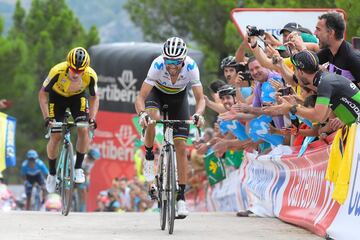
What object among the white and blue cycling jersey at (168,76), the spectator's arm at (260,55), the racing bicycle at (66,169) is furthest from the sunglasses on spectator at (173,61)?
the racing bicycle at (66,169)

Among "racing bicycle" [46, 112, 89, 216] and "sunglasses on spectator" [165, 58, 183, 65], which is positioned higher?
"sunglasses on spectator" [165, 58, 183, 65]

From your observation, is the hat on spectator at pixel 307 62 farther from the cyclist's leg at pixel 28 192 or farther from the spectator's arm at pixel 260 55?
the cyclist's leg at pixel 28 192

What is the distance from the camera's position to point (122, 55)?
1667 inches

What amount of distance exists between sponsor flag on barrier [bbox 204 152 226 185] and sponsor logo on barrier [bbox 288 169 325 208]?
464 cm

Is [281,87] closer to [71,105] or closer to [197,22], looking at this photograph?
[71,105]

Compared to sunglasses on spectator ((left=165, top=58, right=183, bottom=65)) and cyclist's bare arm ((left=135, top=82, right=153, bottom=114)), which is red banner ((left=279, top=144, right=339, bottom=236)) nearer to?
sunglasses on spectator ((left=165, top=58, right=183, bottom=65))

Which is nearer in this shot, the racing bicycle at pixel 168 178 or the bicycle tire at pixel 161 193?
the racing bicycle at pixel 168 178

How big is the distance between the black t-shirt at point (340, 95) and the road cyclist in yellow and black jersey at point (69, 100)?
4.83m

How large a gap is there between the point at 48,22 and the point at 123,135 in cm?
2400

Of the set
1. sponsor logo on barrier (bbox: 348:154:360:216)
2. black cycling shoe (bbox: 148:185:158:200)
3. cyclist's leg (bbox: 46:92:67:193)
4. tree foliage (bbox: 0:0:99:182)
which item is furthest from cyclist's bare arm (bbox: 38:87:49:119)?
tree foliage (bbox: 0:0:99:182)

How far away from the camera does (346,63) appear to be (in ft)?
38.1

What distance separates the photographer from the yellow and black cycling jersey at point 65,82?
14.6 metres

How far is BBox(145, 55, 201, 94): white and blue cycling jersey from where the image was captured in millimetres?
12273

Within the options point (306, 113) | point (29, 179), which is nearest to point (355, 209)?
point (306, 113)
